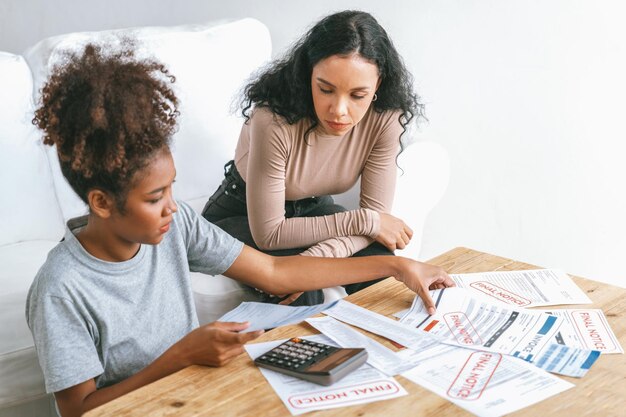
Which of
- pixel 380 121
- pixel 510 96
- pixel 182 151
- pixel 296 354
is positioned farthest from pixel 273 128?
pixel 510 96

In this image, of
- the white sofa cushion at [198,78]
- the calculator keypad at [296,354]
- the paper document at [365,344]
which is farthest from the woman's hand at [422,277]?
the white sofa cushion at [198,78]

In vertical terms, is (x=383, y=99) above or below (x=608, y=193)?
above

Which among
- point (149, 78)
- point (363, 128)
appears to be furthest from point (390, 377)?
point (363, 128)

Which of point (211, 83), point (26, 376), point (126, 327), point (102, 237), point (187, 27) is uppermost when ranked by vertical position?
point (187, 27)

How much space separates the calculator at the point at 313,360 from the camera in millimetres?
1161

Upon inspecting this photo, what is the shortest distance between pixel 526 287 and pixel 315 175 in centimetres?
63

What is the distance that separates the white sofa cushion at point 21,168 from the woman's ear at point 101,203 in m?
0.88

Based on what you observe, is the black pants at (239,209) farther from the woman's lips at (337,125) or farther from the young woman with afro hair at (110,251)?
the young woman with afro hair at (110,251)

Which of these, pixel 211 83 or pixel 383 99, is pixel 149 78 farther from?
pixel 211 83

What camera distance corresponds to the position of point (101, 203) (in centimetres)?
126

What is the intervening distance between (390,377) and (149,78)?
597 millimetres

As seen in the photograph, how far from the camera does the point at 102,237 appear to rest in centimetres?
130

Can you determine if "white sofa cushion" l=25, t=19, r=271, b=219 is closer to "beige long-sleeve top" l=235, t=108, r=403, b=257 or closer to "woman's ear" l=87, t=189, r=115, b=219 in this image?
"beige long-sleeve top" l=235, t=108, r=403, b=257

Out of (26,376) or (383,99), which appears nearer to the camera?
(26,376)
